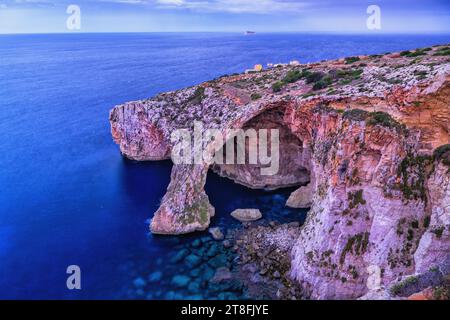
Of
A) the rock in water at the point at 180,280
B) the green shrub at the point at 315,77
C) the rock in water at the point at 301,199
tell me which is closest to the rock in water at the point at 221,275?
the rock in water at the point at 180,280

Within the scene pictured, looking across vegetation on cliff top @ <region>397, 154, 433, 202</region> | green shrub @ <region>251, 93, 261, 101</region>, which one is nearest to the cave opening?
green shrub @ <region>251, 93, 261, 101</region>

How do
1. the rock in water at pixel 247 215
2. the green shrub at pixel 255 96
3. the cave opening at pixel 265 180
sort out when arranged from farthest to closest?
the green shrub at pixel 255 96 < the cave opening at pixel 265 180 < the rock in water at pixel 247 215

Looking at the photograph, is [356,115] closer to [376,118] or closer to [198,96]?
[376,118]

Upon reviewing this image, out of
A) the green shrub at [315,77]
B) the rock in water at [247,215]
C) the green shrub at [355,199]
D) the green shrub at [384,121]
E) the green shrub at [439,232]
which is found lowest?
the rock in water at [247,215]

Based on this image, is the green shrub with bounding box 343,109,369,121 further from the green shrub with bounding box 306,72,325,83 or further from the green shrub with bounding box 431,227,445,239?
the green shrub with bounding box 306,72,325,83

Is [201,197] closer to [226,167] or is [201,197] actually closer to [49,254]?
[226,167]

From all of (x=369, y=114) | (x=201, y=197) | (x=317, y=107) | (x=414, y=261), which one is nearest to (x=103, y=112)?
(x=201, y=197)

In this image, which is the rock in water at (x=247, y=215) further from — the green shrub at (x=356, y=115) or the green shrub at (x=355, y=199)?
the green shrub at (x=356, y=115)
